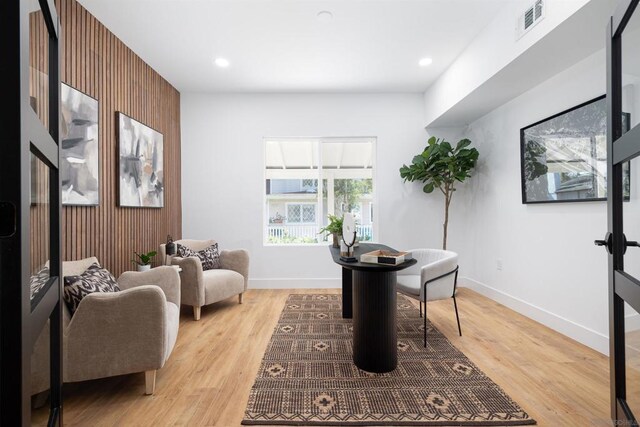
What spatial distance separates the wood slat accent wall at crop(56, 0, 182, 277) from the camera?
2.43m

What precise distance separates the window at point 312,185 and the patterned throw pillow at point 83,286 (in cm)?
256

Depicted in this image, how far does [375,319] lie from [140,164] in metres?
2.95

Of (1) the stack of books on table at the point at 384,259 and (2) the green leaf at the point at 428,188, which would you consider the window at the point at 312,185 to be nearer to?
(2) the green leaf at the point at 428,188

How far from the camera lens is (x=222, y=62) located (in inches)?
137

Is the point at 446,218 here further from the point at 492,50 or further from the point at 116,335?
the point at 116,335

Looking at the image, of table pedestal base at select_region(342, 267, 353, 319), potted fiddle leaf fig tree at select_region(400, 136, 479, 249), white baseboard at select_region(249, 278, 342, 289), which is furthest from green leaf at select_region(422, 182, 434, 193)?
white baseboard at select_region(249, 278, 342, 289)

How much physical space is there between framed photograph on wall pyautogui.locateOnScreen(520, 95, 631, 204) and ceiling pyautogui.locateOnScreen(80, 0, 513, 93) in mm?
1121

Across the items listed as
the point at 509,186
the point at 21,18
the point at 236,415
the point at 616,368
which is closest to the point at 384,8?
the point at 509,186

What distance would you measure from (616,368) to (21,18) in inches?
96.8

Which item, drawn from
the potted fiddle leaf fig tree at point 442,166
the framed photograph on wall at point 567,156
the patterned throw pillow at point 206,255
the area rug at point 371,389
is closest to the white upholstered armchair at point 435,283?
the area rug at point 371,389

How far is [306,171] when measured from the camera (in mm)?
4590

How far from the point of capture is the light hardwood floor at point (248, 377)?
65.4 inches

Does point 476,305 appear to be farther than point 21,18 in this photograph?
Yes

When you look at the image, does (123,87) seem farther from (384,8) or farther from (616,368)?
(616,368)
